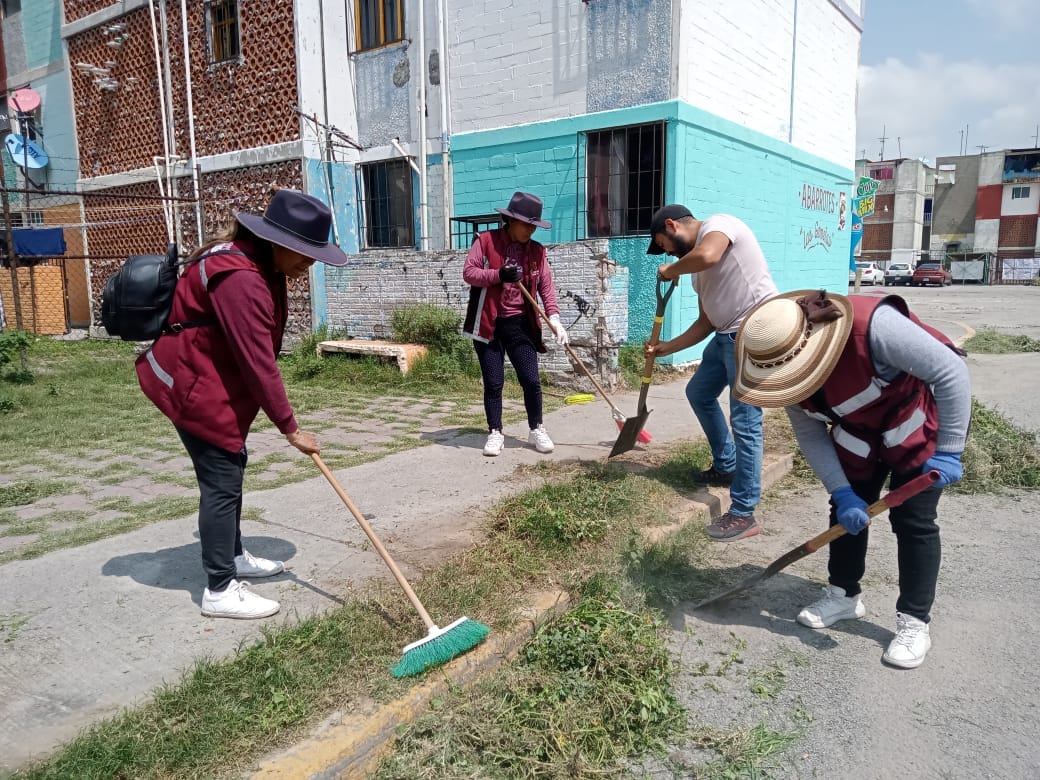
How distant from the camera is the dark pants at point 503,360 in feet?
19.1

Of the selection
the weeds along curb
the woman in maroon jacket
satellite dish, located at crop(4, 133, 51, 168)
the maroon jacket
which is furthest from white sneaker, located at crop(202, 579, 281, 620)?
satellite dish, located at crop(4, 133, 51, 168)

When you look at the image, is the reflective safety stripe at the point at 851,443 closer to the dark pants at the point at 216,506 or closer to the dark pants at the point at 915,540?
the dark pants at the point at 915,540

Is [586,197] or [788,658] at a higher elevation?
[586,197]

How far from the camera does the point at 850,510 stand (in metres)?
2.89

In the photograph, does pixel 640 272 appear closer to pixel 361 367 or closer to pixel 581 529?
pixel 361 367

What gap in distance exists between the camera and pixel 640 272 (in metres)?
9.99

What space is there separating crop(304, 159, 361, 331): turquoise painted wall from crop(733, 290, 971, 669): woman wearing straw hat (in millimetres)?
10084

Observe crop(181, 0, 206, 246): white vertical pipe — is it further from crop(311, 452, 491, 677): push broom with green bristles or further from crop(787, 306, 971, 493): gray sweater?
crop(787, 306, 971, 493): gray sweater

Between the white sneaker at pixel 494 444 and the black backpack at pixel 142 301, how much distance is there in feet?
9.96

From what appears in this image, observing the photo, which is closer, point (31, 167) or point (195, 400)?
point (195, 400)

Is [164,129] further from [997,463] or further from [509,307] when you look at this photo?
[997,463]

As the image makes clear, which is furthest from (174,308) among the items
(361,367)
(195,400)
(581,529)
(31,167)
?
(31,167)

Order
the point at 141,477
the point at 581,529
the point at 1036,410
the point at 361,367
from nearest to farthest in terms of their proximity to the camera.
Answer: the point at 581,529, the point at 141,477, the point at 1036,410, the point at 361,367

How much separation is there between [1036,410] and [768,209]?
5.42 m
